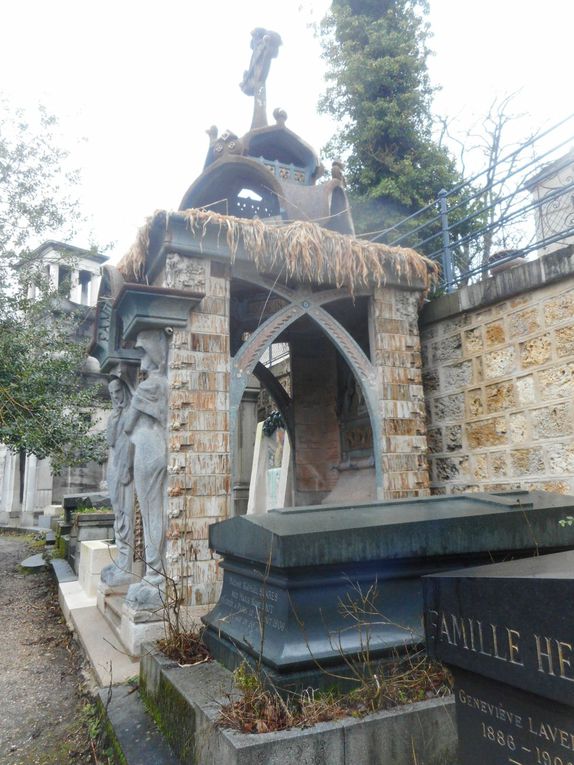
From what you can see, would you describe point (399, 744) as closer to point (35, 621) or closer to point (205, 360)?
point (205, 360)

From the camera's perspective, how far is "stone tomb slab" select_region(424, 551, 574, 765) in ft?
4.66

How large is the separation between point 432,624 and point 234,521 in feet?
4.62

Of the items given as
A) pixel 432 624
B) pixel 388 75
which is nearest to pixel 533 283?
pixel 432 624

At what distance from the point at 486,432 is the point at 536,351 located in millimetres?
926

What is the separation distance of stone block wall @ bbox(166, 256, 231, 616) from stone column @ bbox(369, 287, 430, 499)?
1575 millimetres

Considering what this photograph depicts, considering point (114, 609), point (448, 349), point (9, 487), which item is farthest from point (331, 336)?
point (9, 487)

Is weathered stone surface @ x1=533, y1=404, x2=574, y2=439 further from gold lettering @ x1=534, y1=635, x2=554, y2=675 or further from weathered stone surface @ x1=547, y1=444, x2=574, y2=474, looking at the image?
gold lettering @ x1=534, y1=635, x2=554, y2=675

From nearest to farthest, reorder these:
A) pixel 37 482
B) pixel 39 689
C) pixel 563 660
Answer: pixel 563 660, pixel 39 689, pixel 37 482

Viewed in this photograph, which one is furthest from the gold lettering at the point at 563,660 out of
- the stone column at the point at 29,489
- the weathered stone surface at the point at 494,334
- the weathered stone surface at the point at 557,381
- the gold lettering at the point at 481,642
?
the stone column at the point at 29,489

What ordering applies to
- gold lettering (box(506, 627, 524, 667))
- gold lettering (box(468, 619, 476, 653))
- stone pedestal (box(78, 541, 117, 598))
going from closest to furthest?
1. gold lettering (box(506, 627, 524, 667))
2. gold lettering (box(468, 619, 476, 653))
3. stone pedestal (box(78, 541, 117, 598))

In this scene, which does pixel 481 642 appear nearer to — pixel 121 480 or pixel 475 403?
pixel 475 403

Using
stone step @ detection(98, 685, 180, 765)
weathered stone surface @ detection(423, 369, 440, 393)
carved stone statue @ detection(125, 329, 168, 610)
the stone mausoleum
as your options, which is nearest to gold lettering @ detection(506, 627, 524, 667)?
stone step @ detection(98, 685, 180, 765)

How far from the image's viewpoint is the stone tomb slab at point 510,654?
1421 millimetres

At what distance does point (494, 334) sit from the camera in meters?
5.42
